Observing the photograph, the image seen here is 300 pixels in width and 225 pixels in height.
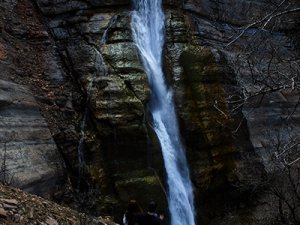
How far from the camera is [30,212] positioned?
6.28 m

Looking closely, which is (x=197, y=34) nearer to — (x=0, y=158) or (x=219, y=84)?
(x=219, y=84)

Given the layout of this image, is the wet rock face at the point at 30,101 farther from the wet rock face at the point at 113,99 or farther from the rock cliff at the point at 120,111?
the wet rock face at the point at 113,99

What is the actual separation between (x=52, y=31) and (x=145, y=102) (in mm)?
4574

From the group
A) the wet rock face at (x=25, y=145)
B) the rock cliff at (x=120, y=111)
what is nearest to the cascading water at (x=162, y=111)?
the rock cliff at (x=120, y=111)

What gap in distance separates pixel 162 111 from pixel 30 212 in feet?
27.2

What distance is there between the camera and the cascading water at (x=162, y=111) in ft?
42.7

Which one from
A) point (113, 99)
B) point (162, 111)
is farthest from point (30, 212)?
point (162, 111)

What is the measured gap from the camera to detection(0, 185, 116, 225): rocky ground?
5.90 metres

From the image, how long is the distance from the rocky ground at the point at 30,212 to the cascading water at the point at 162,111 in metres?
5.64

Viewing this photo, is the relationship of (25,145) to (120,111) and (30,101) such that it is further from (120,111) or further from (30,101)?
(120,111)

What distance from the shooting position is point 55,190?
11289 millimetres

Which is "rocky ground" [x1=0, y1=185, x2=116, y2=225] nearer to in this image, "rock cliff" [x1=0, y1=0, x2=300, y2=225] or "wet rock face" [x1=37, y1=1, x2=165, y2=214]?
"rock cliff" [x1=0, y1=0, x2=300, y2=225]

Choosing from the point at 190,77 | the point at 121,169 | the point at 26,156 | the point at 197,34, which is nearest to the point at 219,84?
the point at 190,77

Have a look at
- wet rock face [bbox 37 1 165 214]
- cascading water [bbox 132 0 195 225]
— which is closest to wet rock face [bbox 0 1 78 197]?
wet rock face [bbox 37 1 165 214]
